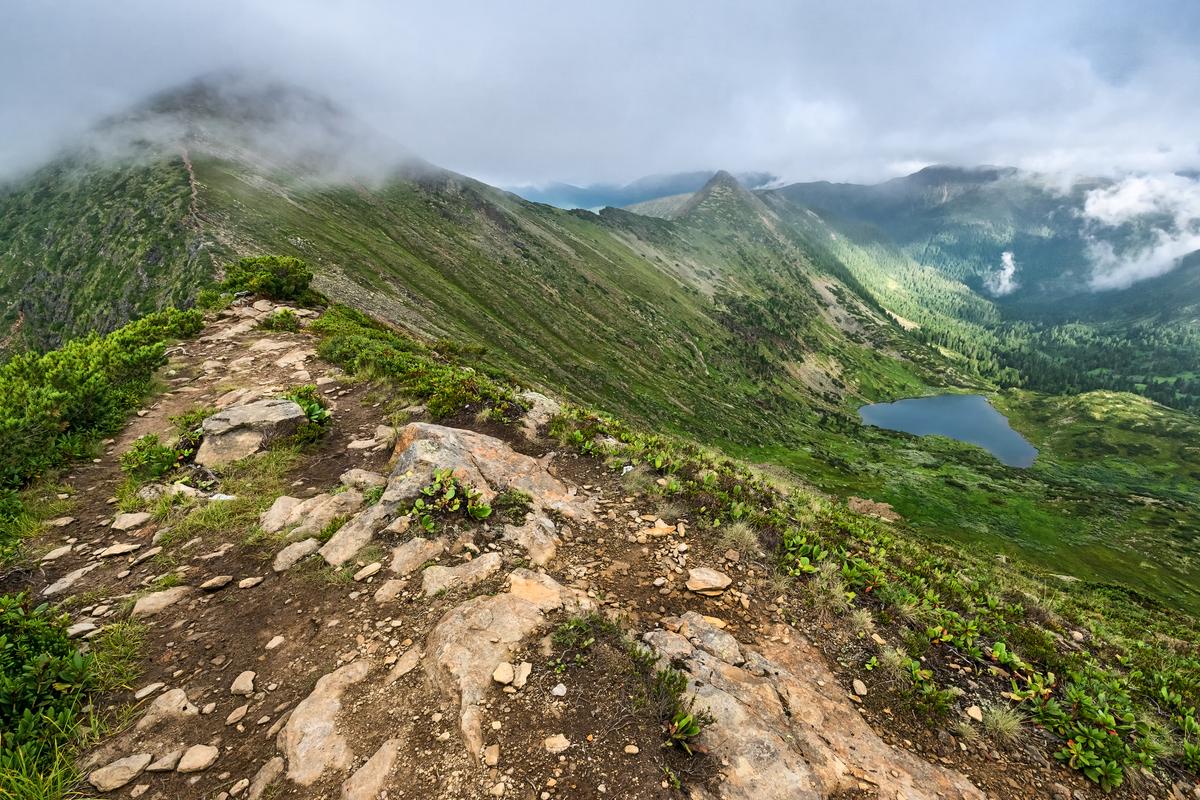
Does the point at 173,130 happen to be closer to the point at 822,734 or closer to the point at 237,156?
the point at 237,156

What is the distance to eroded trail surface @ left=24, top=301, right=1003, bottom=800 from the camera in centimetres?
517

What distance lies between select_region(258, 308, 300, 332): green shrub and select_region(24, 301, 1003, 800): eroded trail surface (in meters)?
11.2

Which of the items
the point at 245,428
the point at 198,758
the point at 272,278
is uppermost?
the point at 272,278

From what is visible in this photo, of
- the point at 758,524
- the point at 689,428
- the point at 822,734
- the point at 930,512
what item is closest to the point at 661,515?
the point at 758,524

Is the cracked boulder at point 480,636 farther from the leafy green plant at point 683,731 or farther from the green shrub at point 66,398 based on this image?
the green shrub at point 66,398

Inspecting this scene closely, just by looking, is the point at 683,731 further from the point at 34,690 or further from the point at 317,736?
the point at 34,690

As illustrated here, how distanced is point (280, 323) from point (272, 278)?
232 inches

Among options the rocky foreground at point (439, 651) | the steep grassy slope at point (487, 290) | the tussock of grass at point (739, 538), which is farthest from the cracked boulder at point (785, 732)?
the steep grassy slope at point (487, 290)

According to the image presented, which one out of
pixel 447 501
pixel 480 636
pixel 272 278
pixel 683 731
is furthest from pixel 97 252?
pixel 683 731

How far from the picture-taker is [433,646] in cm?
643

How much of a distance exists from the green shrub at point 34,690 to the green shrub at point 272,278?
22205mm

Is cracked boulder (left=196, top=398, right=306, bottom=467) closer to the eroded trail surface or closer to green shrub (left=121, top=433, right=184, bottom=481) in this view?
the eroded trail surface

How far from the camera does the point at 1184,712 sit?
325 inches

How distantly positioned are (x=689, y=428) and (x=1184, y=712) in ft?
397
